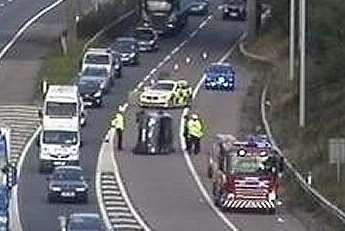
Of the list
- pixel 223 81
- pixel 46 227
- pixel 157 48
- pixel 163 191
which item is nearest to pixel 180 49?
pixel 157 48

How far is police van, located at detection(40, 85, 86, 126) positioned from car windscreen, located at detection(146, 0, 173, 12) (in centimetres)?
3880

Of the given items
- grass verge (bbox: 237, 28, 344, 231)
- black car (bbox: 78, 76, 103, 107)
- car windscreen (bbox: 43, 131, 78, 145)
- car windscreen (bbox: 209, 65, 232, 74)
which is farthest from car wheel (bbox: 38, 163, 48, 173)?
car windscreen (bbox: 209, 65, 232, 74)

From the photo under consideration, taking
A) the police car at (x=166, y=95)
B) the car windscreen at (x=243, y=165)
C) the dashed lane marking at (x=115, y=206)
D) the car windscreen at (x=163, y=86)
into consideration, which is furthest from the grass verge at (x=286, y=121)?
the dashed lane marking at (x=115, y=206)

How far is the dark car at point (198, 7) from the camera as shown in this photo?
471 feet

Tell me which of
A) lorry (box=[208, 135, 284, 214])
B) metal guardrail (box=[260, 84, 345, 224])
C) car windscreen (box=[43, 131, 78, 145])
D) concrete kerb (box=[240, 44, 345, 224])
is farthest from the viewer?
car windscreen (box=[43, 131, 78, 145])

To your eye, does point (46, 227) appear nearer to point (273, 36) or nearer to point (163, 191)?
point (163, 191)

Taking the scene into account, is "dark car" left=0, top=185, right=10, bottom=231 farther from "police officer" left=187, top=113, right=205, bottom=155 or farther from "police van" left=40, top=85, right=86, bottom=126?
"police officer" left=187, top=113, right=205, bottom=155

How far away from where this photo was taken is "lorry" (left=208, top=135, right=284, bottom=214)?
69.2m

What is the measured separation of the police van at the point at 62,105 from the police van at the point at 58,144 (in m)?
0.54

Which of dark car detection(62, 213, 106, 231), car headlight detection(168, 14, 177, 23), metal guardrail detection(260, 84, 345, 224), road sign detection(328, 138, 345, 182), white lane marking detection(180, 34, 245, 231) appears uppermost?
road sign detection(328, 138, 345, 182)

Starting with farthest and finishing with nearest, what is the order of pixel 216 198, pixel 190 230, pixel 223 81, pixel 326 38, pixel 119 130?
pixel 223 81 → pixel 326 38 → pixel 119 130 → pixel 216 198 → pixel 190 230

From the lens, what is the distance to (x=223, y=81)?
342 ft

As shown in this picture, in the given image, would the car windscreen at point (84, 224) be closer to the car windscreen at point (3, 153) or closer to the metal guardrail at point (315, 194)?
the car windscreen at point (3, 153)

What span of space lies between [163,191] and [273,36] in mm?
49156
